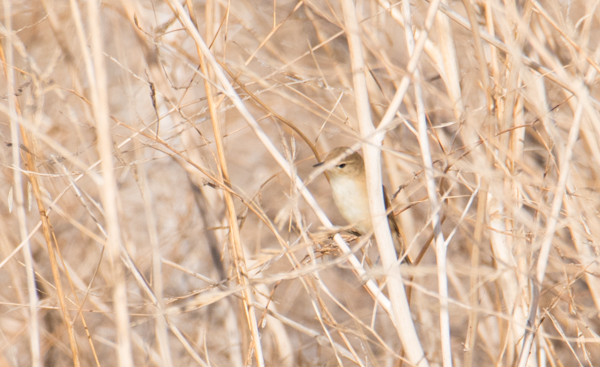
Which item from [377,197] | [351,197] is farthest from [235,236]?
[351,197]

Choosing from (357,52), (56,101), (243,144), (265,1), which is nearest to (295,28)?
(265,1)

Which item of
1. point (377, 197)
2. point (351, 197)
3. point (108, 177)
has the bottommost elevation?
point (351, 197)

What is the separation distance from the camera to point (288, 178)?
10.2 feet

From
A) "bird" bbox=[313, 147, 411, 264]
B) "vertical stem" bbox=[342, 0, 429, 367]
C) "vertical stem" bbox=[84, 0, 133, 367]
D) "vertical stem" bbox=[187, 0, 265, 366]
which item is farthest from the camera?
"bird" bbox=[313, 147, 411, 264]

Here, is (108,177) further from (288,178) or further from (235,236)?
(288,178)

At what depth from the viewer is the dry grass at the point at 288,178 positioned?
103 cm

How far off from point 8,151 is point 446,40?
182cm

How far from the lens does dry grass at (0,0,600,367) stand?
1034 millimetres

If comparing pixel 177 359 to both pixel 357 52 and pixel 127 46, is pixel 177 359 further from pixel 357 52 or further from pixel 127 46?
pixel 357 52

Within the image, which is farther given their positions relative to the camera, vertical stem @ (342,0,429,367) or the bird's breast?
the bird's breast

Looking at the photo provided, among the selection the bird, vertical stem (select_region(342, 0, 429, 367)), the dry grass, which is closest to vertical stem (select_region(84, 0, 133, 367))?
the dry grass

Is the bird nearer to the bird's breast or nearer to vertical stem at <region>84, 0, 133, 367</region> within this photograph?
the bird's breast

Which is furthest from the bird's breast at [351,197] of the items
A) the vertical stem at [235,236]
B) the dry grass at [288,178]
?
the vertical stem at [235,236]

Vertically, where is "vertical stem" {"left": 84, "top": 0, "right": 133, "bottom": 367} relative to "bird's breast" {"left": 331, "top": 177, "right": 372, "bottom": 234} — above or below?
above
